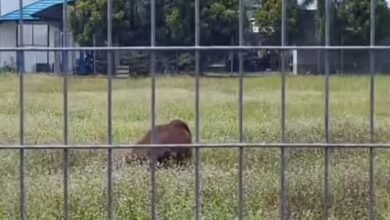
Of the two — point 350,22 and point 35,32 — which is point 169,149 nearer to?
point 35,32

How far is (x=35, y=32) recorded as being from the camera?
3.41m

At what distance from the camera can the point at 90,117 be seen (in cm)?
488

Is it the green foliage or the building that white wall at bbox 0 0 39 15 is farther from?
the green foliage

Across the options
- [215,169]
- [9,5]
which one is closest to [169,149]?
[215,169]

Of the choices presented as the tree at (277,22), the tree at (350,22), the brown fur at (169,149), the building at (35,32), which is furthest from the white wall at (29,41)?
the tree at (350,22)

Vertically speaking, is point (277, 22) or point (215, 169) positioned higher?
point (277, 22)

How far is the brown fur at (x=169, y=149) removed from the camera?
12.7 ft

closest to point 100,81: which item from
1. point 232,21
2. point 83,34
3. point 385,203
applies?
point 83,34

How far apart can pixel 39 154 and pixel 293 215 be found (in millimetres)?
1028

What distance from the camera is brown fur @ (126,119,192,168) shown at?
152 inches

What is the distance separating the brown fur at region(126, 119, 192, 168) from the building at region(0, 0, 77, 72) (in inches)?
19.8

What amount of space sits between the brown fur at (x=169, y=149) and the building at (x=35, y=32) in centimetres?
50

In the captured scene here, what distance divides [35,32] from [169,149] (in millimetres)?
671

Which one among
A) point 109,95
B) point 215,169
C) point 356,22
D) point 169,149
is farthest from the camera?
point 215,169
